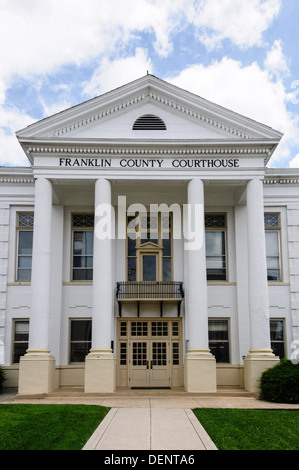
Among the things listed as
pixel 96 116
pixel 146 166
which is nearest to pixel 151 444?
pixel 146 166

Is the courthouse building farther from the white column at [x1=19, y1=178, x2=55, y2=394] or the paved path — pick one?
the paved path

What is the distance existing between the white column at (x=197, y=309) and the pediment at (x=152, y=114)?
7.44 ft

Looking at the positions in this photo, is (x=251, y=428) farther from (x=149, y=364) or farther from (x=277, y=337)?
(x=277, y=337)

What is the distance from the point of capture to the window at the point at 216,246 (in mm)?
23938

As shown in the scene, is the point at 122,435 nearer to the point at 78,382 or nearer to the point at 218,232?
the point at 78,382

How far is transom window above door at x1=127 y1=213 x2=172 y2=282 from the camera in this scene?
23.6m

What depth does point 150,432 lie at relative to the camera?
1196cm

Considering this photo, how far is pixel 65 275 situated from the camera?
23516mm

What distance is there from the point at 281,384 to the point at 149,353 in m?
6.20

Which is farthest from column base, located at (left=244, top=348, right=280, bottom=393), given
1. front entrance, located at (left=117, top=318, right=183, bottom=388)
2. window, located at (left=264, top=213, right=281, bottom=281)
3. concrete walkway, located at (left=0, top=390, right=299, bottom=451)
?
window, located at (left=264, top=213, right=281, bottom=281)

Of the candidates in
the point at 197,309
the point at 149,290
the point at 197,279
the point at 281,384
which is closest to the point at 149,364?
the point at 149,290

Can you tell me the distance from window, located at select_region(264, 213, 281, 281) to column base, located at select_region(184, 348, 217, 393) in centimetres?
578

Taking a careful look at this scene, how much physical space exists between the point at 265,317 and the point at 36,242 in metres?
9.03

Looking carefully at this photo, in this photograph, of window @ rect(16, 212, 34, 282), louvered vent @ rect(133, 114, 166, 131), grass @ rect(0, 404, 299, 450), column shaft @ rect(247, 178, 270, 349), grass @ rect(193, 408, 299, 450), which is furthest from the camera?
window @ rect(16, 212, 34, 282)
